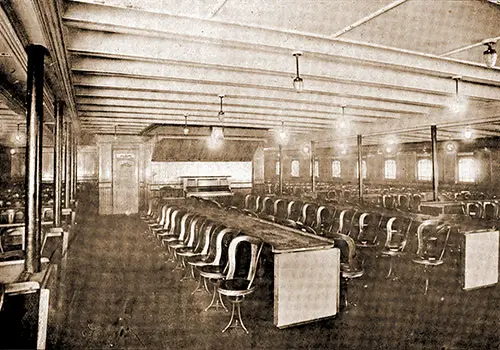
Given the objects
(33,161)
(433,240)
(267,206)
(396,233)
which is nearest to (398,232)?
(396,233)

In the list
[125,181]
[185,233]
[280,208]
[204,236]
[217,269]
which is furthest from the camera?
[125,181]

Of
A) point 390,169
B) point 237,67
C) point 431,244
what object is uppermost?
point 237,67

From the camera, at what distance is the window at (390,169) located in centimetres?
1722

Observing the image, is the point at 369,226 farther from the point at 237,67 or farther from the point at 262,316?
the point at 237,67

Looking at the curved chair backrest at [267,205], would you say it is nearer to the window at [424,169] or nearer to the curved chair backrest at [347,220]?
the curved chair backrest at [347,220]

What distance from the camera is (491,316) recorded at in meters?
4.23

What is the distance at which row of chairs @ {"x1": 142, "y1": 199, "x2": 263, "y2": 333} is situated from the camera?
144 inches

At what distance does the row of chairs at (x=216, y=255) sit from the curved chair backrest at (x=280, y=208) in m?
2.83

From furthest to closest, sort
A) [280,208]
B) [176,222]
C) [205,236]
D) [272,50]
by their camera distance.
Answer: [280,208], [176,222], [205,236], [272,50]

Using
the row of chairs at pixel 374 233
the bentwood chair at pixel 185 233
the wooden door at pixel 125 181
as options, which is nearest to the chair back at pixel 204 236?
the bentwood chair at pixel 185 233

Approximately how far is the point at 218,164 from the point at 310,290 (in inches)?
388

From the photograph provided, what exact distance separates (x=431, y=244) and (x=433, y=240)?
13.9 inches

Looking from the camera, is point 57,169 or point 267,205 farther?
point 267,205

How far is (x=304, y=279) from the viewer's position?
3.76m
